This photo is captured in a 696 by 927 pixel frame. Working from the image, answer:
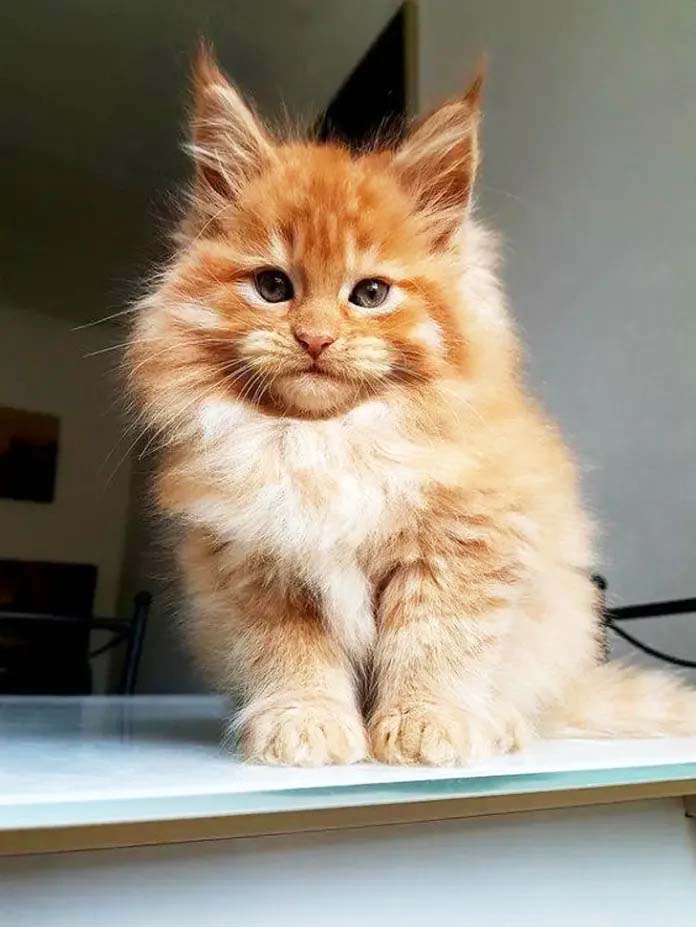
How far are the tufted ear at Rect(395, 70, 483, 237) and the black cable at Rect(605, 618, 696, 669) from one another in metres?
0.62

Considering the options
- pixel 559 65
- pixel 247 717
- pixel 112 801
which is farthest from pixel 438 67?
pixel 112 801

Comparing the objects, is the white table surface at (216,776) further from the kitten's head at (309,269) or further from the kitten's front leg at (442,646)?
the kitten's head at (309,269)

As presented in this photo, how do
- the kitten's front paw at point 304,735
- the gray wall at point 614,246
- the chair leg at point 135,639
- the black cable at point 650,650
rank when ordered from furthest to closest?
the chair leg at point 135,639 → the gray wall at point 614,246 → the black cable at point 650,650 → the kitten's front paw at point 304,735

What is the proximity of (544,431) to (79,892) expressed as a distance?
0.62 m

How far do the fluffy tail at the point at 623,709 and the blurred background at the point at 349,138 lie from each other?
342mm

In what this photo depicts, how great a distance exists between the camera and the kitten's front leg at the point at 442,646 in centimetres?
69

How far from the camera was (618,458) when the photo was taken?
1364 millimetres

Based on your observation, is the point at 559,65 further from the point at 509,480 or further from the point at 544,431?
the point at 509,480

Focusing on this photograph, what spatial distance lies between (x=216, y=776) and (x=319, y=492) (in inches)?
11.3

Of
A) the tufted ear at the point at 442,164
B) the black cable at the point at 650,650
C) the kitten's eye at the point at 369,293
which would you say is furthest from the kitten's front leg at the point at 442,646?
the black cable at the point at 650,650

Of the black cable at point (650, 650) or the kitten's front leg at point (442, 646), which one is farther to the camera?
the black cable at point (650, 650)

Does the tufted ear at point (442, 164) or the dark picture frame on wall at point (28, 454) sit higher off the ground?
the dark picture frame on wall at point (28, 454)

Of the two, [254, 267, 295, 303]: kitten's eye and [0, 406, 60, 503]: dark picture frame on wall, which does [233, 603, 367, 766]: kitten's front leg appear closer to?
[254, 267, 295, 303]: kitten's eye

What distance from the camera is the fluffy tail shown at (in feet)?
2.76
